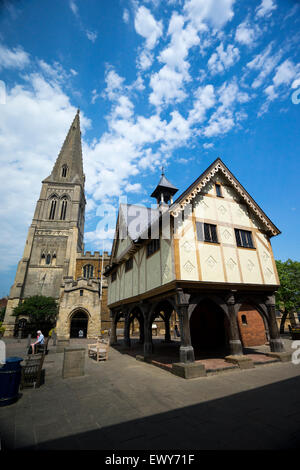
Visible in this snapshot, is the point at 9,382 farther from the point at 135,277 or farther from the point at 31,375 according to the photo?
the point at 135,277

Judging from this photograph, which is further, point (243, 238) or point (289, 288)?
point (289, 288)

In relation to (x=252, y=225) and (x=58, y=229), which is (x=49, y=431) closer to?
(x=252, y=225)

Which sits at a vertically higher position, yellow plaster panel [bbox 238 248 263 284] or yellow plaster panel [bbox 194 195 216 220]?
yellow plaster panel [bbox 194 195 216 220]

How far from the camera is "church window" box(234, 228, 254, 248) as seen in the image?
39.2 feet

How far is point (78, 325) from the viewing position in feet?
95.5

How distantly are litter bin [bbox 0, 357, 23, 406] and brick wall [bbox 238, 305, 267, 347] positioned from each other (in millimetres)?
15186

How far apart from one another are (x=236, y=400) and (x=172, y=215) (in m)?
7.05

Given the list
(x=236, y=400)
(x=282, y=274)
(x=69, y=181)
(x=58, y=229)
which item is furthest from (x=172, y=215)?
(x=69, y=181)

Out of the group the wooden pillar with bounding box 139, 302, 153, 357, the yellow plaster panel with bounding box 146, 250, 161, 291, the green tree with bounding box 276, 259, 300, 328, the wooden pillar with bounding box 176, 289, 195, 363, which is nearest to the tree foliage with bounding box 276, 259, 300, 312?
the green tree with bounding box 276, 259, 300, 328

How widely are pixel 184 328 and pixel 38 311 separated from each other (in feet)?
94.3

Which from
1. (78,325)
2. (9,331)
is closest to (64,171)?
(9,331)

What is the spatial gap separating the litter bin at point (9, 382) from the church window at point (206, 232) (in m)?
8.56

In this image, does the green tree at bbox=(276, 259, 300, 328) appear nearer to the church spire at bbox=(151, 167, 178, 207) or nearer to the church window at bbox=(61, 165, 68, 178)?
the church spire at bbox=(151, 167, 178, 207)

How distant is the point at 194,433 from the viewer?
395cm
